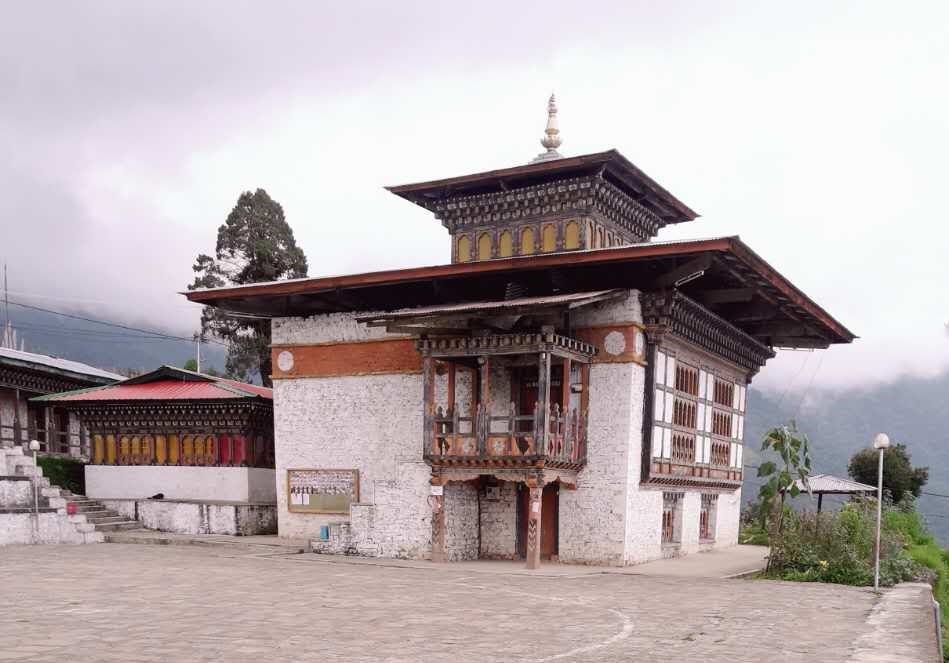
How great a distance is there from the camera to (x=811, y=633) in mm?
10461

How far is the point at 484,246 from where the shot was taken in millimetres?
23797

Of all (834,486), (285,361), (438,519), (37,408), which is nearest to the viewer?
(438,519)

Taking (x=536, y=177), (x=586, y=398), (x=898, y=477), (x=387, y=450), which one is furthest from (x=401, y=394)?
(x=898, y=477)

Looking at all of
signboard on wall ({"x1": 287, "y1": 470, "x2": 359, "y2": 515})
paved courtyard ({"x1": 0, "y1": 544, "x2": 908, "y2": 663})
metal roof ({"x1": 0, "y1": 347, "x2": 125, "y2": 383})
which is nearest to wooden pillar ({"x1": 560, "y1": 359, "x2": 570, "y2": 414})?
paved courtyard ({"x1": 0, "y1": 544, "x2": 908, "y2": 663})

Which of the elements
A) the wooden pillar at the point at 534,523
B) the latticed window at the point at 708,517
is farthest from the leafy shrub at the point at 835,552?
the latticed window at the point at 708,517

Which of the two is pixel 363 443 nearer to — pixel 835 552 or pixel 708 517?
pixel 708 517

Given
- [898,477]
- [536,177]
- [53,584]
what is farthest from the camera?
Answer: [898,477]

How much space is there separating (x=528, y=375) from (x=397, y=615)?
361 inches

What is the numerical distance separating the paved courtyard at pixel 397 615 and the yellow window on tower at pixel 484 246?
909 centimetres

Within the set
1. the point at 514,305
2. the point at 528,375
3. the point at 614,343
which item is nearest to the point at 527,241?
the point at 528,375

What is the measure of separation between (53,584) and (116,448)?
12780 mm

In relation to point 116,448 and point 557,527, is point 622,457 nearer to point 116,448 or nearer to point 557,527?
point 557,527

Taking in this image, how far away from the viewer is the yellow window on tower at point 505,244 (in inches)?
922

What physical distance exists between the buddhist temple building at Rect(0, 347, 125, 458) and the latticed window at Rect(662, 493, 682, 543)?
1741cm
